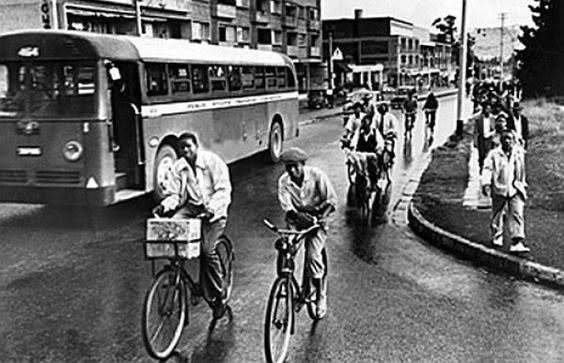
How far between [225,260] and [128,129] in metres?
5.88

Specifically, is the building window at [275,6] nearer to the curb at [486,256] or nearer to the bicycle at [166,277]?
the curb at [486,256]

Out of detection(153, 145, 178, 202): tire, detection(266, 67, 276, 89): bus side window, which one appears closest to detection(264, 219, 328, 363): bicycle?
detection(153, 145, 178, 202): tire

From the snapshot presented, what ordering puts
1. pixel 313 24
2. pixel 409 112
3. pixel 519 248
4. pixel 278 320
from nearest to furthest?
1. pixel 278 320
2. pixel 519 248
3. pixel 409 112
4. pixel 313 24

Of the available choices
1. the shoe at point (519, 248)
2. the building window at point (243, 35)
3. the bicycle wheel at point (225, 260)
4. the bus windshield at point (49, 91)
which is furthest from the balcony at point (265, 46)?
the bicycle wheel at point (225, 260)

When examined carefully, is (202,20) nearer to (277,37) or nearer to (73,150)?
(277,37)

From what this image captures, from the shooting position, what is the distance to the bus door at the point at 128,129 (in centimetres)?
1192

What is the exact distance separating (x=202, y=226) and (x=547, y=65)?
36811mm

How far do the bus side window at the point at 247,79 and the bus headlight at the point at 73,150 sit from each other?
6.94m

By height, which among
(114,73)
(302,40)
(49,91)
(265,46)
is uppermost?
(302,40)

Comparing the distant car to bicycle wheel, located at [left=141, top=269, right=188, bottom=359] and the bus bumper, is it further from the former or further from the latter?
bicycle wheel, located at [left=141, top=269, right=188, bottom=359]

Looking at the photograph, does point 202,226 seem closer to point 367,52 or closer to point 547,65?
point 547,65

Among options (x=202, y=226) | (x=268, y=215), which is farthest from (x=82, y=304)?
(x=268, y=215)

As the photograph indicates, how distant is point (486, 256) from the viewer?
28.6 ft

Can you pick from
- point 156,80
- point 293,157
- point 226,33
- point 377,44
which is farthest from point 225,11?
point 293,157
